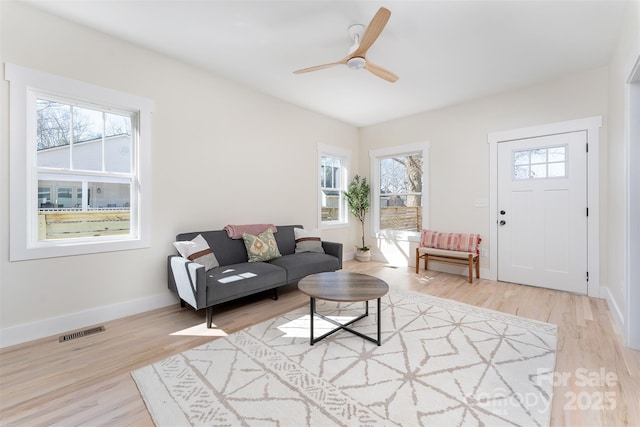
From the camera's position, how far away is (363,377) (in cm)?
177

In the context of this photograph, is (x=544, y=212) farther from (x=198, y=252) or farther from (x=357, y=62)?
(x=198, y=252)

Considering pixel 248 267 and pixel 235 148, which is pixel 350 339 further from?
pixel 235 148

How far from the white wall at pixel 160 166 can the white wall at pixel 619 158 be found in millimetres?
3739

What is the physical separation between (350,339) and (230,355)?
97cm

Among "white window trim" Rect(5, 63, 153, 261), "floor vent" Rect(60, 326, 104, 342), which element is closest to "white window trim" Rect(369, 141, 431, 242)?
"white window trim" Rect(5, 63, 153, 261)

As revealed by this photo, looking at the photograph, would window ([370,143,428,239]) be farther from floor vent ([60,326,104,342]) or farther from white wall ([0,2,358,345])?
floor vent ([60,326,104,342])

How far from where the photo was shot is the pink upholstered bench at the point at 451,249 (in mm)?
4059

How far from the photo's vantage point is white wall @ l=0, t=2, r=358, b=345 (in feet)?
7.41

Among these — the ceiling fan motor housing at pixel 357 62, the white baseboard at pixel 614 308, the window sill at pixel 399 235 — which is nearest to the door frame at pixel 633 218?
the white baseboard at pixel 614 308

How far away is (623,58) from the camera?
7.90ft

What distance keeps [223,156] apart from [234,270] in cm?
157

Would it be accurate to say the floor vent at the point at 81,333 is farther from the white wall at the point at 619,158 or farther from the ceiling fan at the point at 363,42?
the white wall at the point at 619,158

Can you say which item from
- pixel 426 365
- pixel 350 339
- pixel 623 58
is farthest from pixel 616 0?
pixel 350 339

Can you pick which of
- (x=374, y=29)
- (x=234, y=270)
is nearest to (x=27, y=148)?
(x=234, y=270)
